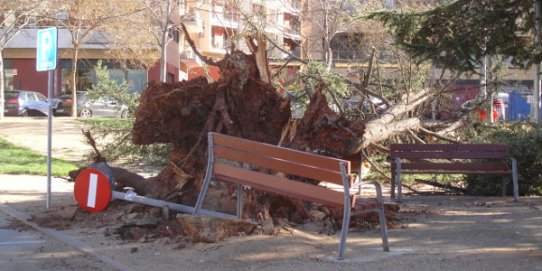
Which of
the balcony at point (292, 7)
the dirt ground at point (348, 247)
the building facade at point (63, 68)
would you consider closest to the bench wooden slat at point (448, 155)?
the dirt ground at point (348, 247)

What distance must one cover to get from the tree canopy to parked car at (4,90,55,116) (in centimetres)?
3132

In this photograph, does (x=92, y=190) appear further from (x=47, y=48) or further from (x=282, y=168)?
(x=282, y=168)

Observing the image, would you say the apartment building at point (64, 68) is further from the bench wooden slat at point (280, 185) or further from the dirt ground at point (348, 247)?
the bench wooden slat at point (280, 185)

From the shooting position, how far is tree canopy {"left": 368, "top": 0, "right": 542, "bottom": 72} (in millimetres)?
8773

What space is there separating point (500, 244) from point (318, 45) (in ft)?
66.0

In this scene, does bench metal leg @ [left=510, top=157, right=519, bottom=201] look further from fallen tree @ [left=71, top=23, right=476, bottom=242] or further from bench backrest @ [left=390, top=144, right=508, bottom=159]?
fallen tree @ [left=71, top=23, right=476, bottom=242]

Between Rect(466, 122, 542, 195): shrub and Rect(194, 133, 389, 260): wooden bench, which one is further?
Rect(466, 122, 542, 195): shrub

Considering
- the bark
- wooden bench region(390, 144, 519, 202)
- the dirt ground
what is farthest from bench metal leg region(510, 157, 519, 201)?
the bark

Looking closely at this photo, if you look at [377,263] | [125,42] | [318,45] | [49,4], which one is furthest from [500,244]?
[125,42]

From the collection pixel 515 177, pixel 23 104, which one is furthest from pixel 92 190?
pixel 23 104

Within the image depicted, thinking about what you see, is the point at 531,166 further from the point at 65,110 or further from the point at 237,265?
the point at 65,110

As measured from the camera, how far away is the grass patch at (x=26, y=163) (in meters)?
14.6

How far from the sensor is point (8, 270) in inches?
249

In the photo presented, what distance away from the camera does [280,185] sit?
6730mm
